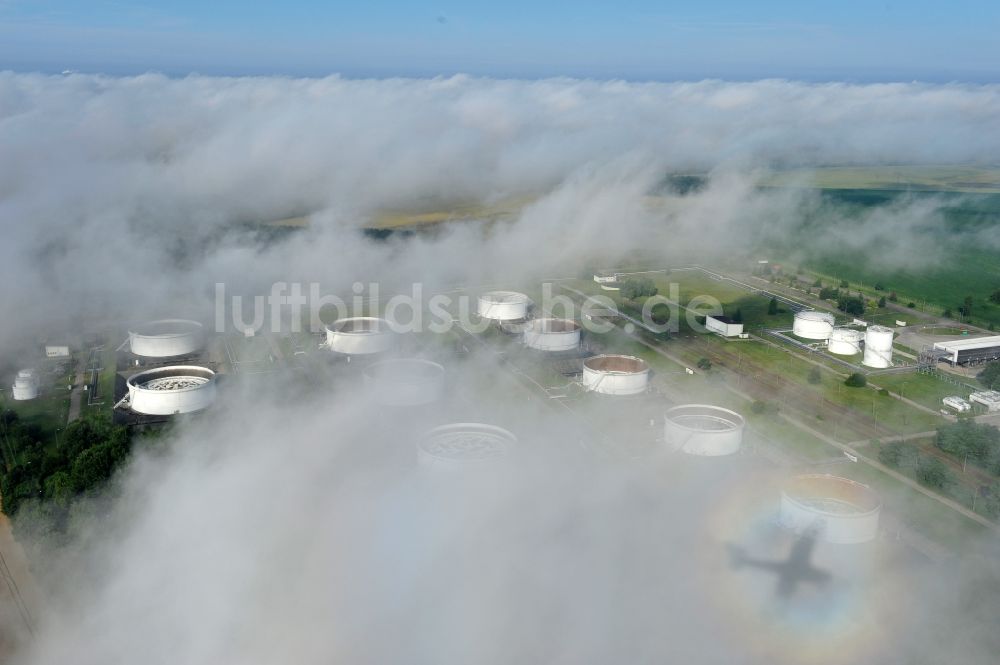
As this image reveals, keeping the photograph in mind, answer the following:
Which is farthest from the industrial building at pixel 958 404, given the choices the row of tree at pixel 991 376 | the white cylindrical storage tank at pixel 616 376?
the white cylindrical storage tank at pixel 616 376

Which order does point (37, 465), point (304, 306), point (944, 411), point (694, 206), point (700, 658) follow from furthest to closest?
point (694, 206) < point (304, 306) < point (944, 411) < point (37, 465) < point (700, 658)

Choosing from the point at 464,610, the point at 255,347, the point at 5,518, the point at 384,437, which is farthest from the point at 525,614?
the point at 255,347

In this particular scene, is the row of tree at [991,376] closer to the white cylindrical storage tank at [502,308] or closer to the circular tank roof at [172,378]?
the white cylindrical storage tank at [502,308]

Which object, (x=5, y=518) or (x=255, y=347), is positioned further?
(x=255, y=347)

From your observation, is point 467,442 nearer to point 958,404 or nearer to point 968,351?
point 958,404

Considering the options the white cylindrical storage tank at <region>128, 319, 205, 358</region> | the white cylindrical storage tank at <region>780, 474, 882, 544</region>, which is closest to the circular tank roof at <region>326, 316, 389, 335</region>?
the white cylindrical storage tank at <region>128, 319, 205, 358</region>

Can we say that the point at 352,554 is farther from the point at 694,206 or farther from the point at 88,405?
the point at 694,206
